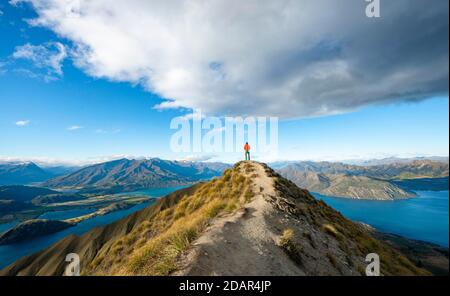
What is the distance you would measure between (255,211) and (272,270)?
6.91 metres

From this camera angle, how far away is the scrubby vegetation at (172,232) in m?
10.8

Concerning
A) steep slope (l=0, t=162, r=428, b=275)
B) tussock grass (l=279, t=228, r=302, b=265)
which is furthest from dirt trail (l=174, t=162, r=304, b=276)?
tussock grass (l=279, t=228, r=302, b=265)

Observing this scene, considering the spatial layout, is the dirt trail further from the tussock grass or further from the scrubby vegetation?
the scrubby vegetation

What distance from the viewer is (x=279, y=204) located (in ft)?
63.3

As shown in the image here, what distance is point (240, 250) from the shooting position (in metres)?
10.8

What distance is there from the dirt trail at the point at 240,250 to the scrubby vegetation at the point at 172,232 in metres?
0.93

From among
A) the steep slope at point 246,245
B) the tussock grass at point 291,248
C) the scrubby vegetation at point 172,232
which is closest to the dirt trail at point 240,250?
the steep slope at point 246,245

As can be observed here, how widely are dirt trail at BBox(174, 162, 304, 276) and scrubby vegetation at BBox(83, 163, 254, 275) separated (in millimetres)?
930

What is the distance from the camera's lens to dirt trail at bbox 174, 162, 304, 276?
355 inches

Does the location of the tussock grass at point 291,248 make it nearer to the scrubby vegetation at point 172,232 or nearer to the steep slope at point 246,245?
the steep slope at point 246,245

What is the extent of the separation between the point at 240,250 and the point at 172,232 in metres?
5.66

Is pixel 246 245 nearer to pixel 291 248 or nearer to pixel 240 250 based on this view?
pixel 240 250

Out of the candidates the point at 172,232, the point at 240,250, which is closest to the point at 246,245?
the point at 240,250
